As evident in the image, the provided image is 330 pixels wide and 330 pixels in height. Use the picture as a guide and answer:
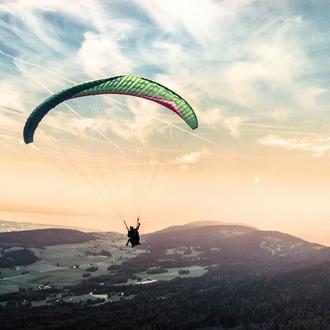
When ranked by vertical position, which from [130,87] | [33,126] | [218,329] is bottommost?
[218,329]

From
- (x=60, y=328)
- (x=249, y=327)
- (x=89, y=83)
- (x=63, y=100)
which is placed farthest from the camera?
(x=249, y=327)

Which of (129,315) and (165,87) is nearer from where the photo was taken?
(165,87)

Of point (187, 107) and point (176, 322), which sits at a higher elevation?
point (187, 107)

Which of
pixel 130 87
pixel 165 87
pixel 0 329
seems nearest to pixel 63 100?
pixel 130 87

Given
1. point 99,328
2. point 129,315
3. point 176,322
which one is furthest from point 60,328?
point 176,322

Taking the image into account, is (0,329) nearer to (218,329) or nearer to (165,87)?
(218,329)

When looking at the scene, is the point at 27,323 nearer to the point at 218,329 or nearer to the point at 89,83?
the point at 218,329

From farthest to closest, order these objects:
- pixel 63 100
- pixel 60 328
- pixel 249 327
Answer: pixel 249 327 < pixel 60 328 < pixel 63 100
